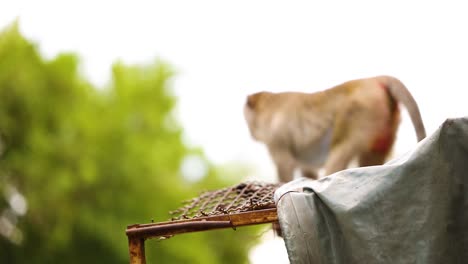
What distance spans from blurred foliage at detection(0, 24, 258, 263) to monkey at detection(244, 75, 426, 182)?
8.22 metres

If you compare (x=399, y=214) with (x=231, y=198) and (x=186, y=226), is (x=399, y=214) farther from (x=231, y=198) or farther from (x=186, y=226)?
(x=231, y=198)

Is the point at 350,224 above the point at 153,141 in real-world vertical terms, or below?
below

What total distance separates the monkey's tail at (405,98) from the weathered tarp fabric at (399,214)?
6.04ft

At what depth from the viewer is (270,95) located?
5883 millimetres

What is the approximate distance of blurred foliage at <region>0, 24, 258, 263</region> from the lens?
14633mm

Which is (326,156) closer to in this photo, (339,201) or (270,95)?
(270,95)

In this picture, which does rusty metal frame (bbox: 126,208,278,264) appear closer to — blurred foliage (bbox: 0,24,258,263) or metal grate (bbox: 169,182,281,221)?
metal grate (bbox: 169,182,281,221)

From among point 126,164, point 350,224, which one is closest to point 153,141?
point 126,164

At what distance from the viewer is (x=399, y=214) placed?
8.21ft

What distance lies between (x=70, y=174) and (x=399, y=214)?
12951 mm

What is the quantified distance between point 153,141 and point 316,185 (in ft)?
48.3

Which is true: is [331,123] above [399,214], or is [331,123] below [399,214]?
above

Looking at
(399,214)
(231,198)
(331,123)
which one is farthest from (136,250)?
(331,123)

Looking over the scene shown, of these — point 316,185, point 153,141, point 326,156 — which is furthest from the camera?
point 153,141
